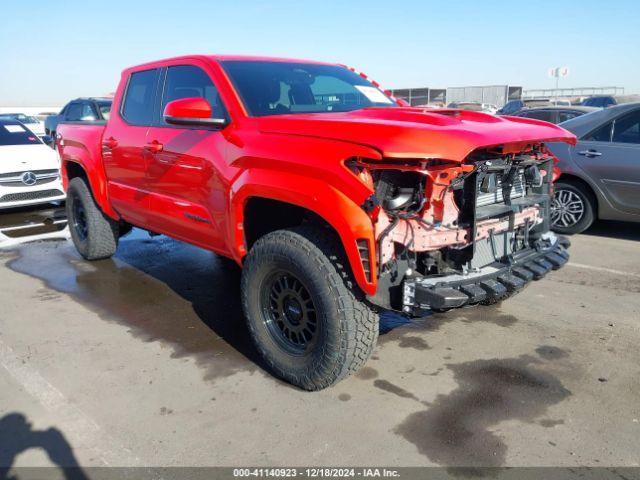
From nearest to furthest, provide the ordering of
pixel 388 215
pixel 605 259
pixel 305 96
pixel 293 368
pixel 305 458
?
pixel 305 458
pixel 388 215
pixel 293 368
pixel 305 96
pixel 605 259

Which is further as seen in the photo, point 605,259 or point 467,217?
point 605,259

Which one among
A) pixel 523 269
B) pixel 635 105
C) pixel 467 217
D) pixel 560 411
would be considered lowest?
pixel 560 411

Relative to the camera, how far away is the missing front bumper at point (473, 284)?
272 cm

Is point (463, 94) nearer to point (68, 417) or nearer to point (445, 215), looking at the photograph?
point (445, 215)

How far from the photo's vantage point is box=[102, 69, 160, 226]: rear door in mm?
4406

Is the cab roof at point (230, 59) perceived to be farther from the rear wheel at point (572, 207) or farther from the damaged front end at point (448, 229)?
the rear wheel at point (572, 207)

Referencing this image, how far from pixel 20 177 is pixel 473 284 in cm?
760

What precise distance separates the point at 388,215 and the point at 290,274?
0.71 m

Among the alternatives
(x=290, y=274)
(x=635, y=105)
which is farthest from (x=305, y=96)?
(x=635, y=105)

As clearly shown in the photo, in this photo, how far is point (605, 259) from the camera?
570 cm

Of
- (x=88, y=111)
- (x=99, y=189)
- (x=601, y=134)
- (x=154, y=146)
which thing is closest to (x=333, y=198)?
(x=154, y=146)

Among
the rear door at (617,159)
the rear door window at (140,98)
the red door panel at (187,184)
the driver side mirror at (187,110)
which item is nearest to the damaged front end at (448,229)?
the driver side mirror at (187,110)

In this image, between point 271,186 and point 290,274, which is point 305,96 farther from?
point 290,274

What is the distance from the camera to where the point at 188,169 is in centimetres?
376
